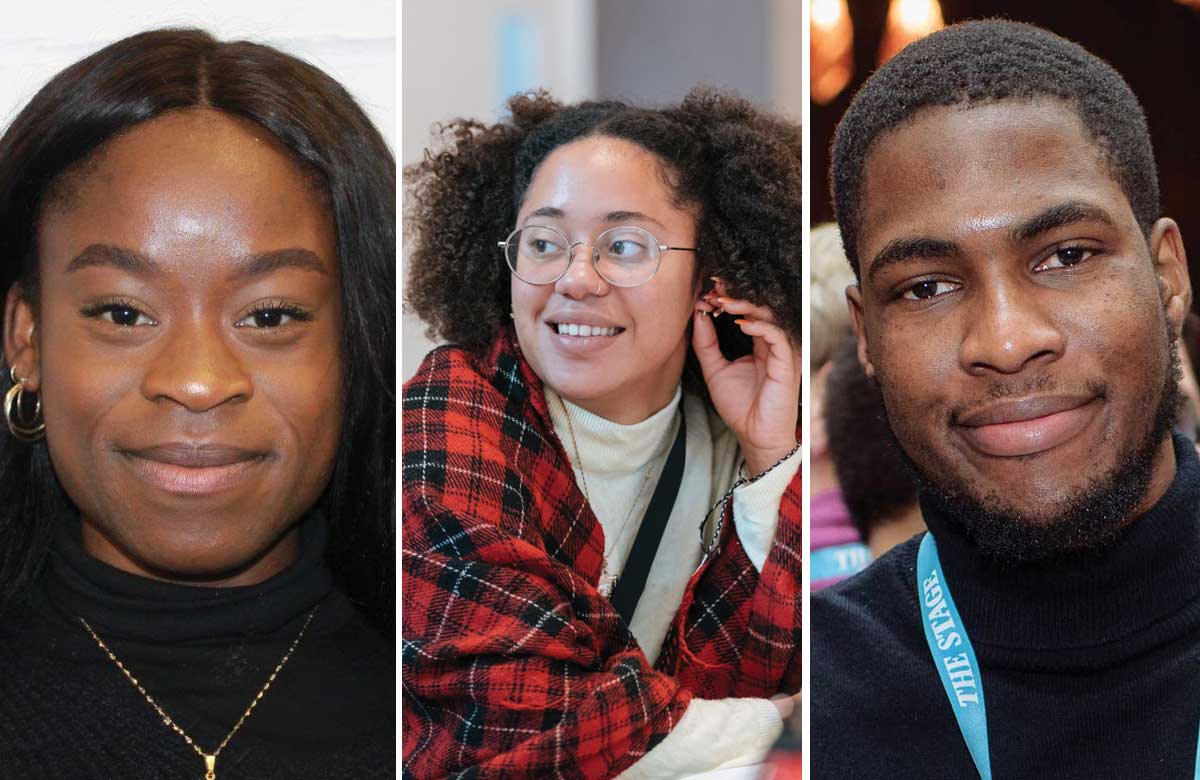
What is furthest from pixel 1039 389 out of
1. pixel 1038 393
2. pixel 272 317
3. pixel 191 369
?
pixel 191 369

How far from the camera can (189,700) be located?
6.70 feet

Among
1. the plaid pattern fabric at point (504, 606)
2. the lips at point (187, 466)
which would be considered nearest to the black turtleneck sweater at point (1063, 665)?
the plaid pattern fabric at point (504, 606)

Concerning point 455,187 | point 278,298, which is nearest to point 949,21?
point 455,187

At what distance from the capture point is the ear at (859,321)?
92.4 inches

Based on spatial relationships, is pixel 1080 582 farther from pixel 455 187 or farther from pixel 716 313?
pixel 455 187

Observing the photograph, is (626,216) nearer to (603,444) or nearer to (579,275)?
(579,275)

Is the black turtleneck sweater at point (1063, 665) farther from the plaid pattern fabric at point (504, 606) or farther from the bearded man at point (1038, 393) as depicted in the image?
the plaid pattern fabric at point (504, 606)

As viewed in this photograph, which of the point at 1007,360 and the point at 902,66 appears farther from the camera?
the point at 902,66

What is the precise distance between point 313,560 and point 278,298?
0.44m

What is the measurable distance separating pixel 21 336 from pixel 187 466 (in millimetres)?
325

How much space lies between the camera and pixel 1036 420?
2186mm

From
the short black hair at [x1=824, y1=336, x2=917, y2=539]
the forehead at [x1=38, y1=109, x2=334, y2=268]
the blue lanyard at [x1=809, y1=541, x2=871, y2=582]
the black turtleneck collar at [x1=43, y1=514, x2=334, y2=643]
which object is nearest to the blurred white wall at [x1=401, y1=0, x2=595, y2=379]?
the forehead at [x1=38, y1=109, x2=334, y2=268]

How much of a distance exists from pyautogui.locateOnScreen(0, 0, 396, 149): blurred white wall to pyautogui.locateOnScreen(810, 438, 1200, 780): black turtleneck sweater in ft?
4.03

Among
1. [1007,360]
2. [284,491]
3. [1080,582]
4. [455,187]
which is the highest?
[455,187]
